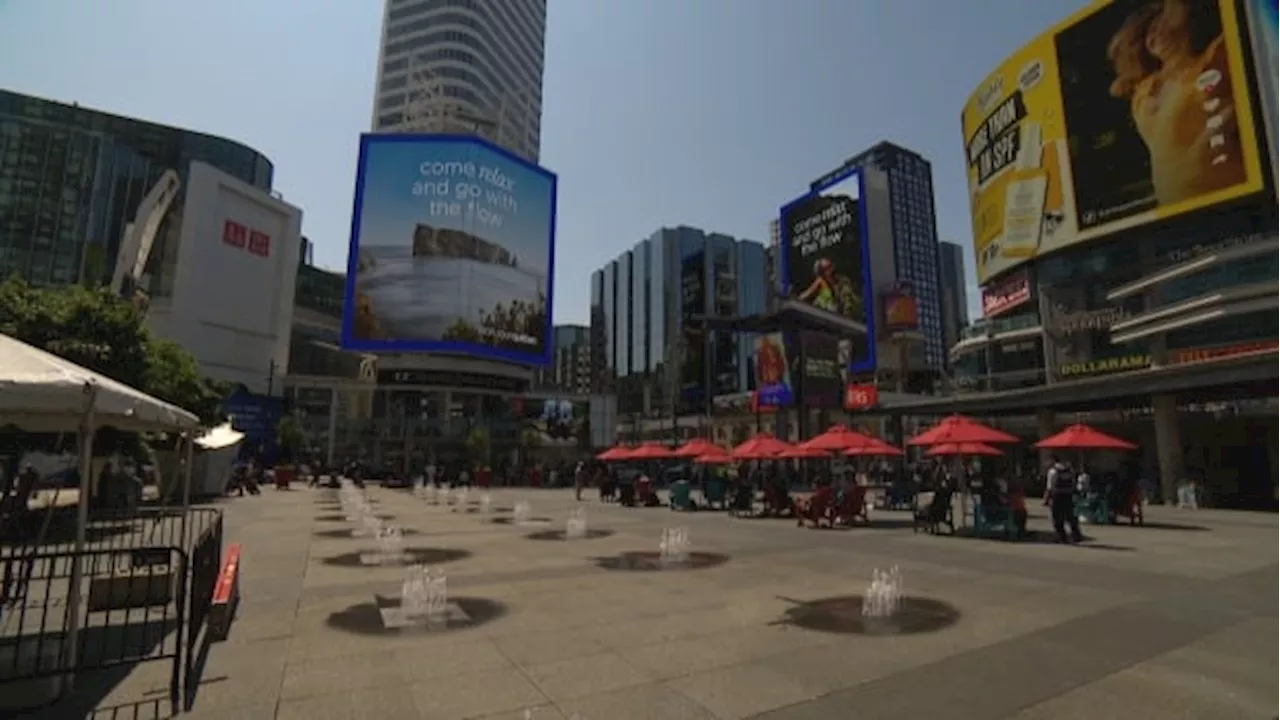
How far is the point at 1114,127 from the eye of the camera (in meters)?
47.0

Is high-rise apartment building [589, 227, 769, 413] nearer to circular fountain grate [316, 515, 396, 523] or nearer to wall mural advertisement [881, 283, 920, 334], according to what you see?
wall mural advertisement [881, 283, 920, 334]

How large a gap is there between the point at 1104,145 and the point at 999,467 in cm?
2628

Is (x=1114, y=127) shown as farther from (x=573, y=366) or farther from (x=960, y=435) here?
(x=573, y=366)

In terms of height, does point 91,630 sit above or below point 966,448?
below

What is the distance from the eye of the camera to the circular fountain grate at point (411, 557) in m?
12.1

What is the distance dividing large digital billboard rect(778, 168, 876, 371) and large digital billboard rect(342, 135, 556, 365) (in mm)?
30137

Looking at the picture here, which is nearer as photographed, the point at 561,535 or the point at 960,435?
the point at 561,535

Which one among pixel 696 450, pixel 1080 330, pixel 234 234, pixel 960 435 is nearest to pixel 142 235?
pixel 234 234

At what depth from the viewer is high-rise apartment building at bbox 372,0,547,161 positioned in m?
110

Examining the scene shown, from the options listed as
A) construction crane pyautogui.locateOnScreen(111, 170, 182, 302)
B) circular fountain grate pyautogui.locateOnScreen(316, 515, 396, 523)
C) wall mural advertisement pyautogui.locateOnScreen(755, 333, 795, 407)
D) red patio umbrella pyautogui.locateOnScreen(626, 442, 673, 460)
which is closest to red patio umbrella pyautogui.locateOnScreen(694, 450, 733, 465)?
red patio umbrella pyautogui.locateOnScreen(626, 442, 673, 460)

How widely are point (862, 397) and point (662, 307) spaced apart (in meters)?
105

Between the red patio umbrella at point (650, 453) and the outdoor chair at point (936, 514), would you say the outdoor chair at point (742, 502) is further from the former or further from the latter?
the red patio umbrella at point (650, 453)

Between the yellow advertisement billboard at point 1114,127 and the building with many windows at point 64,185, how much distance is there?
100 m

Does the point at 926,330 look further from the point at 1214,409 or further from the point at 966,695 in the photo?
the point at 966,695
